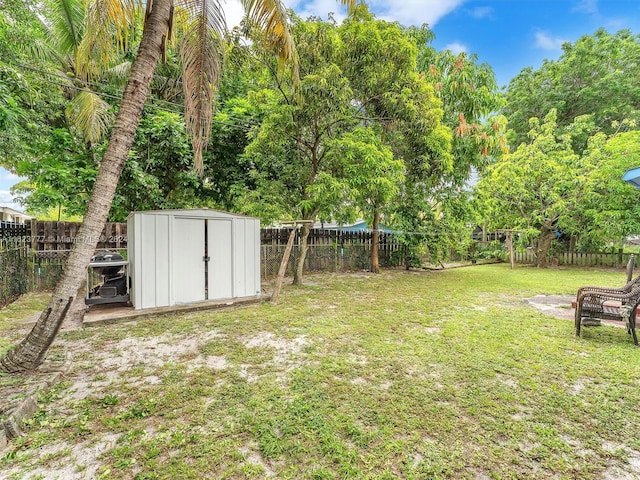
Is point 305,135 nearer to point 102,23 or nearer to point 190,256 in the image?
point 190,256

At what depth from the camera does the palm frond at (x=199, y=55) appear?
356 cm

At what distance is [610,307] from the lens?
164 inches

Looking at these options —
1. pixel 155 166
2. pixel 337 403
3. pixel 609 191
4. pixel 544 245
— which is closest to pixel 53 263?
pixel 155 166

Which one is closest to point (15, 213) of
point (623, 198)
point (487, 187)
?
point (487, 187)

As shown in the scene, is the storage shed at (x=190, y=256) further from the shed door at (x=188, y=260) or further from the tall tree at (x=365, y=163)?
the tall tree at (x=365, y=163)

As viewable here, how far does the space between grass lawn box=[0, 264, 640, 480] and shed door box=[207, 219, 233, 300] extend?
4.23 ft

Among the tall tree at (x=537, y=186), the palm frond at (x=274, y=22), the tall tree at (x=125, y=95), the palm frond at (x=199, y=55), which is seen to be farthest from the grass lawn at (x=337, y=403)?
the tall tree at (x=537, y=186)

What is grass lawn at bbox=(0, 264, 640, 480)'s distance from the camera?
1882 mm

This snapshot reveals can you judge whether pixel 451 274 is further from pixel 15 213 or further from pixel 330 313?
pixel 15 213

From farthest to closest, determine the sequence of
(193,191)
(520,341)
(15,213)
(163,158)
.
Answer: (15,213) < (193,191) < (163,158) < (520,341)

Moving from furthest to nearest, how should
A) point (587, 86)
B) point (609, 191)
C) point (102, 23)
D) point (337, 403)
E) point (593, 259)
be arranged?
point (587, 86) → point (593, 259) → point (609, 191) → point (102, 23) → point (337, 403)

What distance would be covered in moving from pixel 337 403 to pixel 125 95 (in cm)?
350

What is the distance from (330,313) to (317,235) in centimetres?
497

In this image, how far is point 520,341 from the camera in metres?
4.01
